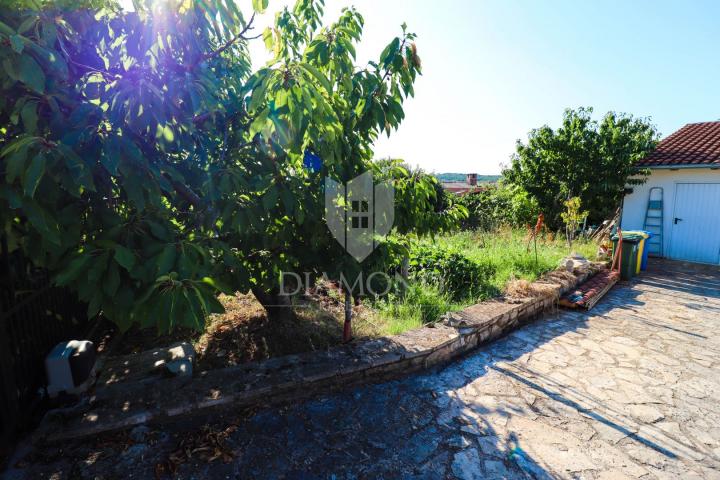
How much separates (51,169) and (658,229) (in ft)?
42.1

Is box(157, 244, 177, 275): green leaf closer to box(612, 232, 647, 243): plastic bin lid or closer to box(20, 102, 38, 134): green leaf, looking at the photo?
box(20, 102, 38, 134): green leaf

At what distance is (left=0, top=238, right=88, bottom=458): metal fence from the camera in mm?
2398

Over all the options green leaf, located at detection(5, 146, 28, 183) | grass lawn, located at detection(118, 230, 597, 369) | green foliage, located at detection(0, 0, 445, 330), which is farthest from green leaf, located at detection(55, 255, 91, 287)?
grass lawn, located at detection(118, 230, 597, 369)

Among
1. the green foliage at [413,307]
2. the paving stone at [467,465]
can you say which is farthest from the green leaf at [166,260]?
the green foliage at [413,307]

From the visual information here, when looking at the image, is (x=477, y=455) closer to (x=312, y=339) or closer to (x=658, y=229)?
(x=312, y=339)

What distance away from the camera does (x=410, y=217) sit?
335 centimetres

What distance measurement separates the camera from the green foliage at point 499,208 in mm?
12023

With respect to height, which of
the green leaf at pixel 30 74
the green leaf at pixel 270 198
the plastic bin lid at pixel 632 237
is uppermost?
the green leaf at pixel 30 74

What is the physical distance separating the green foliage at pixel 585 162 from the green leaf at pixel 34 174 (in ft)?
39.3

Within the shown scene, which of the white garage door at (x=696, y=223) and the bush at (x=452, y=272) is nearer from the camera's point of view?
the bush at (x=452, y=272)

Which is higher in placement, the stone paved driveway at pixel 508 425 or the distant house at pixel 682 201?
the distant house at pixel 682 201

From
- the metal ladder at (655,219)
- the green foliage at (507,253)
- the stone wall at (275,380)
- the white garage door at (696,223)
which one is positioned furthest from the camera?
the metal ladder at (655,219)

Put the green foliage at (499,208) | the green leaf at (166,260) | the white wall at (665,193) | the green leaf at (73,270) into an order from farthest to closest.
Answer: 1. the green foliage at (499,208)
2. the white wall at (665,193)
3. the green leaf at (166,260)
4. the green leaf at (73,270)

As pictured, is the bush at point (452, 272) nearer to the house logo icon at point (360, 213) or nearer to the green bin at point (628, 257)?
the house logo icon at point (360, 213)
